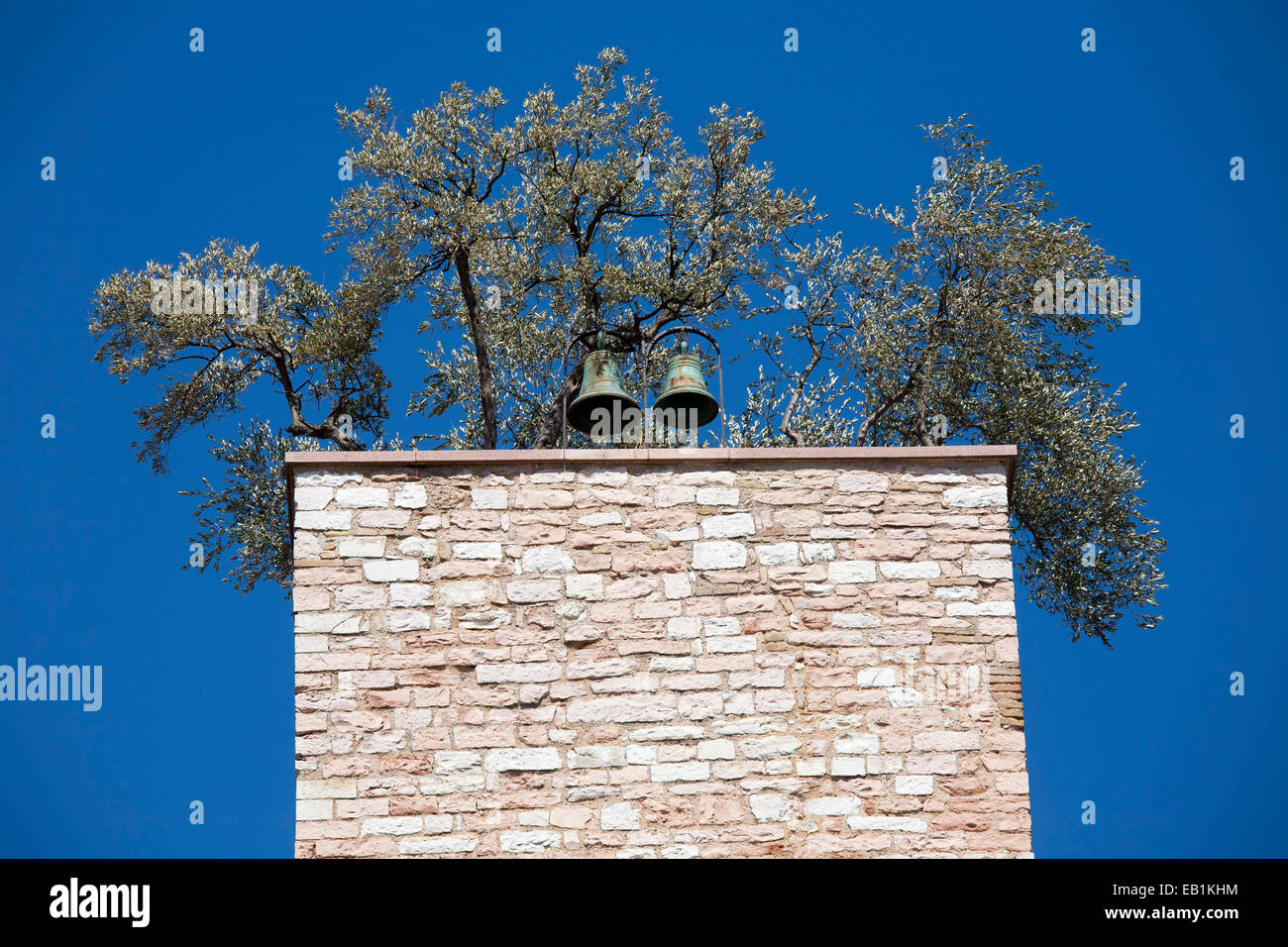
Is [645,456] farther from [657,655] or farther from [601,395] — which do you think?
[657,655]

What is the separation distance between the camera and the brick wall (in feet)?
39.7

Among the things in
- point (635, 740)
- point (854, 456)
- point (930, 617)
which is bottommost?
point (635, 740)

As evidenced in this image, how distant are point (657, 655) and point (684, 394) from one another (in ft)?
8.12

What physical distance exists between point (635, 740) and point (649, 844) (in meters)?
0.80

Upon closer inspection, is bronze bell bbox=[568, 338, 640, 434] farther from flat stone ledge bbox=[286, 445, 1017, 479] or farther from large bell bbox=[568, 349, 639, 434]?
flat stone ledge bbox=[286, 445, 1017, 479]

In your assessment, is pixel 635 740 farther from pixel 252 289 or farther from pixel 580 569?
pixel 252 289

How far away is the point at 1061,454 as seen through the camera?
1855cm

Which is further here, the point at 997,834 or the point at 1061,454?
the point at 1061,454

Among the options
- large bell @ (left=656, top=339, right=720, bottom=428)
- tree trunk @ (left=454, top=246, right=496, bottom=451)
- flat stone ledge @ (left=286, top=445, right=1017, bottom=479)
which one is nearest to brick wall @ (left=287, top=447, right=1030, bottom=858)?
flat stone ledge @ (left=286, top=445, right=1017, bottom=479)

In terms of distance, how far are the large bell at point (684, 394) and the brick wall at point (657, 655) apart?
2.97 ft

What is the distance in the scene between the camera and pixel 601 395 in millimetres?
13680

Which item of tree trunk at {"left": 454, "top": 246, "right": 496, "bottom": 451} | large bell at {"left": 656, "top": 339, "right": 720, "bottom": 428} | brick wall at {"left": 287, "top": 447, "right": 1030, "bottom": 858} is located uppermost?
tree trunk at {"left": 454, "top": 246, "right": 496, "bottom": 451}

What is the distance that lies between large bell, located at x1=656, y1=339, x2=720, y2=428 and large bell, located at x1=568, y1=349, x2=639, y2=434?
0.96 feet
